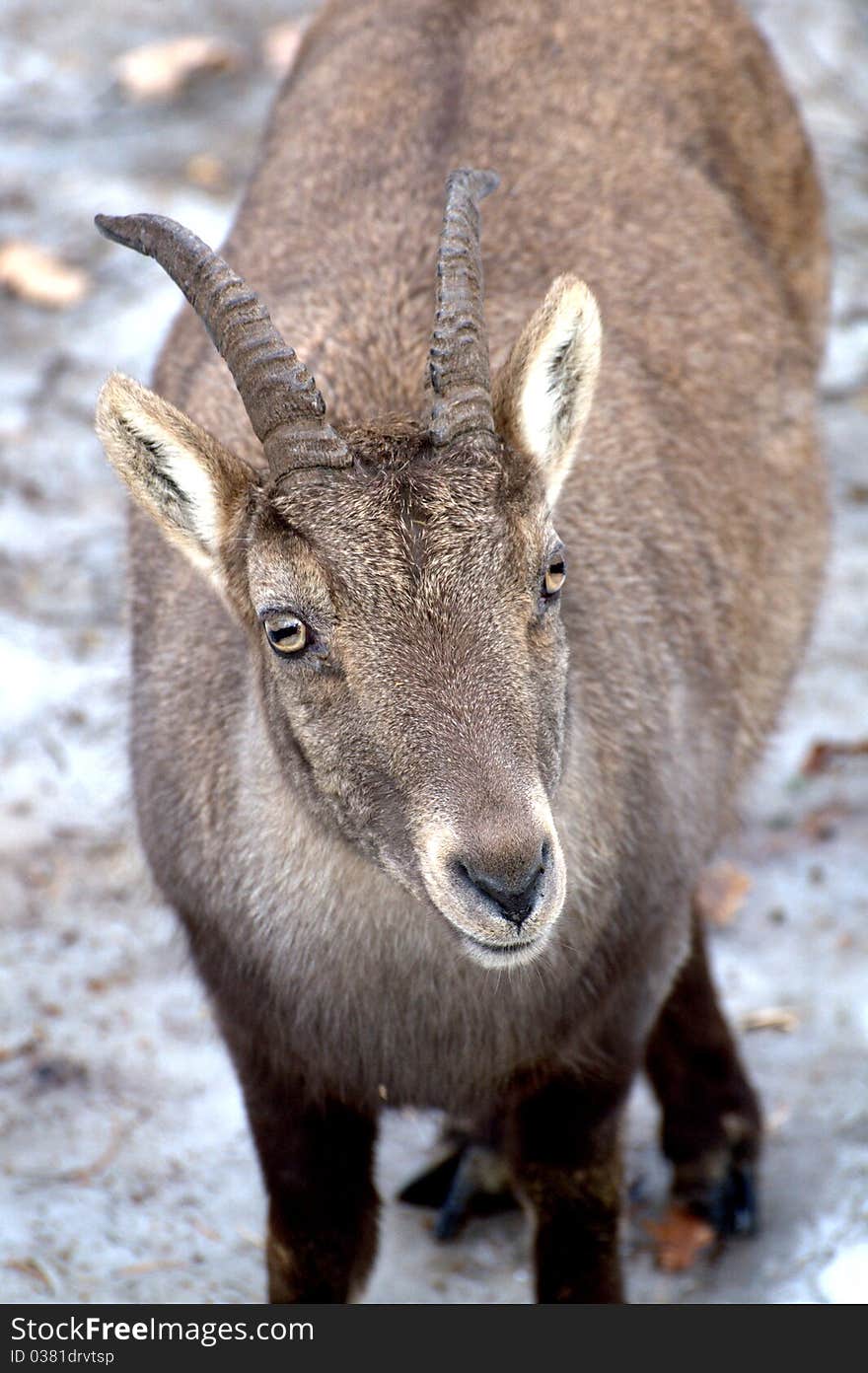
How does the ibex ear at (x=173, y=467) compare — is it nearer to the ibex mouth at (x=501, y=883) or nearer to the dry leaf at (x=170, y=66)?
the ibex mouth at (x=501, y=883)

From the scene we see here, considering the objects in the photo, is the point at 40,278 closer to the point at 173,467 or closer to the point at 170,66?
the point at 170,66

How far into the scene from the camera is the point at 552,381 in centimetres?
453

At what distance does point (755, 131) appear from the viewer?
6.84 m

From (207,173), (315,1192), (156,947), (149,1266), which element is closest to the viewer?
(315,1192)

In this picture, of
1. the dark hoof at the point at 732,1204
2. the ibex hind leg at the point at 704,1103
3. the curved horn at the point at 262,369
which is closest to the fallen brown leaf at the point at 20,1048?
the ibex hind leg at the point at 704,1103

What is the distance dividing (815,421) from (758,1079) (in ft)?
8.32

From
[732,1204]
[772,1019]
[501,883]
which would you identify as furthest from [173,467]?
[772,1019]

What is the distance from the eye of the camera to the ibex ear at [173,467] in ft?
13.9

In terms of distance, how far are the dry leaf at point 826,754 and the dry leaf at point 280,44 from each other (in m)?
6.58

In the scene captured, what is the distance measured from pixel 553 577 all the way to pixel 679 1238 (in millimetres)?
2873

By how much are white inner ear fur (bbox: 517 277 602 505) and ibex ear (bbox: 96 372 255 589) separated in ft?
2.37

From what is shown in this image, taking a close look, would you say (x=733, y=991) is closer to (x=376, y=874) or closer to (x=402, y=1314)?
(x=402, y=1314)

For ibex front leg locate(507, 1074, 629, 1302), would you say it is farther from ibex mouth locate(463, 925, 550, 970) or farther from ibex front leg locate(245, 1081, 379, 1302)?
ibex mouth locate(463, 925, 550, 970)

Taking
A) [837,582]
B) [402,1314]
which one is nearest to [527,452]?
[402,1314]
